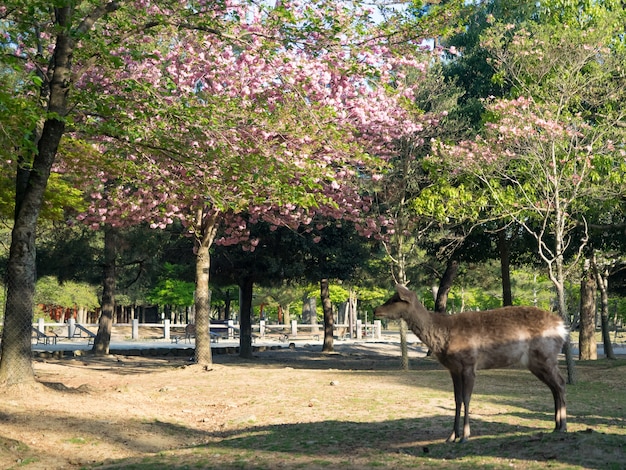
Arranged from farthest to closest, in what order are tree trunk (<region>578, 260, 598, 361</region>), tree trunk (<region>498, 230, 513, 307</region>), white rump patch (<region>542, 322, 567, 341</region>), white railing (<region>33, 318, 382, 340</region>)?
1. white railing (<region>33, 318, 382, 340</region>)
2. tree trunk (<region>578, 260, 598, 361</region>)
3. tree trunk (<region>498, 230, 513, 307</region>)
4. white rump patch (<region>542, 322, 567, 341</region>)

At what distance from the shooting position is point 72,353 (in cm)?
3284

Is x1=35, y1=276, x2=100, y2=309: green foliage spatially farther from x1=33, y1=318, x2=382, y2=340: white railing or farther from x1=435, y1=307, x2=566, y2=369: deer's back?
x1=435, y1=307, x2=566, y2=369: deer's back

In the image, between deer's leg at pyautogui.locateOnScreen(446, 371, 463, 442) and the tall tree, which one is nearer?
deer's leg at pyautogui.locateOnScreen(446, 371, 463, 442)

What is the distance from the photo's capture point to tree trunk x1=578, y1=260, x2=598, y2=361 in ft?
101

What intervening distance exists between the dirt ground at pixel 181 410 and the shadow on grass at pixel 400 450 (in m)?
0.32

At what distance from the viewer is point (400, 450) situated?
912 centimetres

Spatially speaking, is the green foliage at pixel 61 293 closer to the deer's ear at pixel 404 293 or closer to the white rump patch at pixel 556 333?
the deer's ear at pixel 404 293

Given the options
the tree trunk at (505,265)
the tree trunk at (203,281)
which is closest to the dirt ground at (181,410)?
the tree trunk at (203,281)

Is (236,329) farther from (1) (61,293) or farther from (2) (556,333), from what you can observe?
(2) (556,333)

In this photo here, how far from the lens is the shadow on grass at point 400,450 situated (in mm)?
8016

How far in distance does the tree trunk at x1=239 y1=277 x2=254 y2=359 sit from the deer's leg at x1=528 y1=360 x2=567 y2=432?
24775 mm

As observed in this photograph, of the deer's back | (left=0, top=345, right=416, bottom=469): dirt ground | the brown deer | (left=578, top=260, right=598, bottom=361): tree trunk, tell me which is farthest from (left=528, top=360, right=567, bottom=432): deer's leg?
(left=578, top=260, right=598, bottom=361): tree trunk

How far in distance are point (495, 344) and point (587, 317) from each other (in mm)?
23410

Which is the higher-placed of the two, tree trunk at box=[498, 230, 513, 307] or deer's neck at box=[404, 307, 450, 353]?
tree trunk at box=[498, 230, 513, 307]
